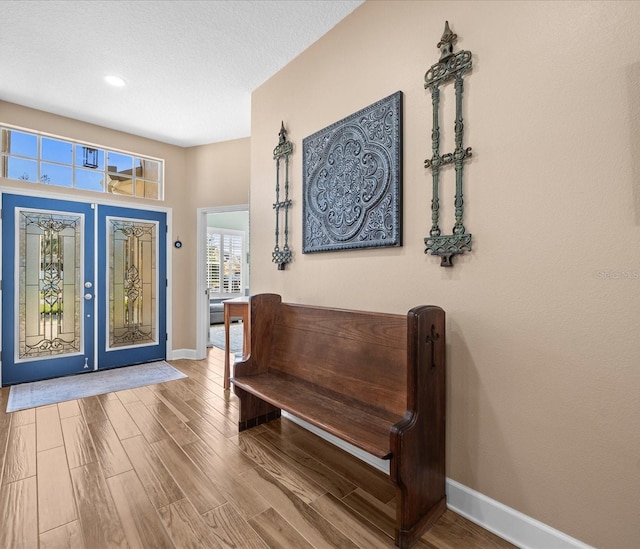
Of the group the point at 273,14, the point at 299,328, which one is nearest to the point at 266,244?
Answer: the point at 299,328

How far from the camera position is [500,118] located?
142 cm

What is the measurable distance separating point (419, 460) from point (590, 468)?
0.62 m

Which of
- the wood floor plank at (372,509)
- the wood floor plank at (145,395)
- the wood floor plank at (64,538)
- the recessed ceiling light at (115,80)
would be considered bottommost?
the wood floor plank at (145,395)

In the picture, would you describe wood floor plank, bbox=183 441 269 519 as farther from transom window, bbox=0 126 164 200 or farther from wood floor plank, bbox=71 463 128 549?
transom window, bbox=0 126 164 200

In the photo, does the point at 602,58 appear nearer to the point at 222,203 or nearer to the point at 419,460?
the point at 419,460

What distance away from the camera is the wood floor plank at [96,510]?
1.37m

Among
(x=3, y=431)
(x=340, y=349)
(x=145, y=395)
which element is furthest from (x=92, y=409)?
(x=340, y=349)

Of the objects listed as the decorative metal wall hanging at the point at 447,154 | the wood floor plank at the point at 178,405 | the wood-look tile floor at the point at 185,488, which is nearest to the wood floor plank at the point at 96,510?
the wood-look tile floor at the point at 185,488

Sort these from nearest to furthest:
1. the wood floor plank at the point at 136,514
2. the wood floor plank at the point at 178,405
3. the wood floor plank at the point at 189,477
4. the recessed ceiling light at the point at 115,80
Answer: the wood floor plank at the point at 136,514, the wood floor plank at the point at 189,477, the wood floor plank at the point at 178,405, the recessed ceiling light at the point at 115,80

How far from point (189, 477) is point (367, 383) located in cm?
113

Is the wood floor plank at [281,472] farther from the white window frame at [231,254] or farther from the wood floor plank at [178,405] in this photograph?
the white window frame at [231,254]

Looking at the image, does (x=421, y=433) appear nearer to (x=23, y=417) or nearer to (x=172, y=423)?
(x=172, y=423)

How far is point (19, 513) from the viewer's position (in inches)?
60.0

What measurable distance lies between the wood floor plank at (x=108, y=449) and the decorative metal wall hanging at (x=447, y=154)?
218 cm
